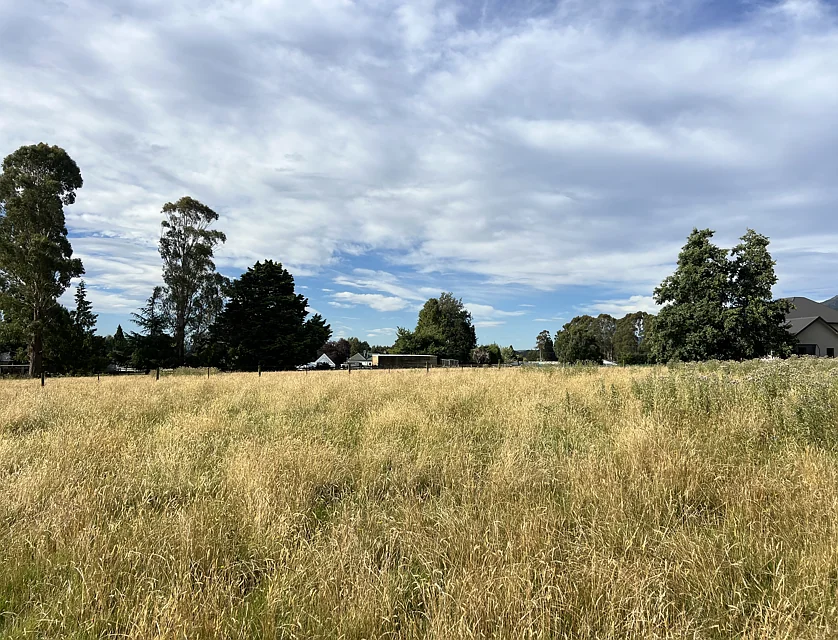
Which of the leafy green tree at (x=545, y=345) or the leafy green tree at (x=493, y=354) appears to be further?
the leafy green tree at (x=545, y=345)

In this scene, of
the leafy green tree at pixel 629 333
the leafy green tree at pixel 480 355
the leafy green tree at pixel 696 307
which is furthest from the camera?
the leafy green tree at pixel 629 333

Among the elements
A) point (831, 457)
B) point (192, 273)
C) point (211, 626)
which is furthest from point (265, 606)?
point (192, 273)

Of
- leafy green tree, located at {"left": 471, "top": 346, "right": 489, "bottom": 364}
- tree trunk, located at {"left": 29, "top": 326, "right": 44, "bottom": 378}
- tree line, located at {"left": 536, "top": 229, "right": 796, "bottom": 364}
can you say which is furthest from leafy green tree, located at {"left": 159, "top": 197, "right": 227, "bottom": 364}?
leafy green tree, located at {"left": 471, "top": 346, "right": 489, "bottom": 364}

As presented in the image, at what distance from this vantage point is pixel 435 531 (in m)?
3.28

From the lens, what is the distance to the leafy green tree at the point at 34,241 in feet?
92.6

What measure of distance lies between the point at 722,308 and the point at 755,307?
1.99 m

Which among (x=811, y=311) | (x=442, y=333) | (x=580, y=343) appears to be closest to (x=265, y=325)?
(x=442, y=333)

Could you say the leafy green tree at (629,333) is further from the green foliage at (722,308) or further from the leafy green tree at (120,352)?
the leafy green tree at (120,352)

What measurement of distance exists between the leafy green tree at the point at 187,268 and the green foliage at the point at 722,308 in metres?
43.3

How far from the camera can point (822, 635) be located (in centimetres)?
211

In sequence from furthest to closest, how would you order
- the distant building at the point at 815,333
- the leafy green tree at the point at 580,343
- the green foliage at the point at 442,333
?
1. the leafy green tree at the point at 580,343
2. the green foliage at the point at 442,333
3. the distant building at the point at 815,333

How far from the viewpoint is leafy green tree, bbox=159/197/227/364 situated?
4288 centimetres

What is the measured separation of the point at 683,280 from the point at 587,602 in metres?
37.4

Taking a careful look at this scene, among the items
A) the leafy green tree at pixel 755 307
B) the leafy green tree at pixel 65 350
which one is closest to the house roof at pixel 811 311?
the leafy green tree at pixel 755 307
